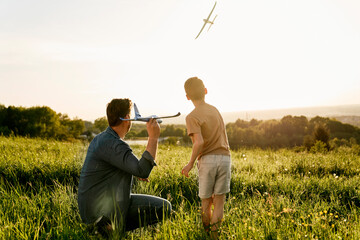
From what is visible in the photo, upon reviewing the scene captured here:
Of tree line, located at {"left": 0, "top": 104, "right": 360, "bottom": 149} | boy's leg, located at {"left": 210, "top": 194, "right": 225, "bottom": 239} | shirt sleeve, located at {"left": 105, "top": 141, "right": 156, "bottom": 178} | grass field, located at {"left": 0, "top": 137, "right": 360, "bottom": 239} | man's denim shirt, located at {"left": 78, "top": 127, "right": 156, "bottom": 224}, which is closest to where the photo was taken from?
shirt sleeve, located at {"left": 105, "top": 141, "right": 156, "bottom": 178}

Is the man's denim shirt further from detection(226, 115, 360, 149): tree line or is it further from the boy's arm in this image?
detection(226, 115, 360, 149): tree line

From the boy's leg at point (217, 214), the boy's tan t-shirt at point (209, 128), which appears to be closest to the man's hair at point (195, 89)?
the boy's tan t-shirt at point (209, 128)

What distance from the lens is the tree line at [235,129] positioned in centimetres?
3145

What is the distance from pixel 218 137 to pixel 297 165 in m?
5.90

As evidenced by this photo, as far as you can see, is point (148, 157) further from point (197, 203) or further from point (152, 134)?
point (197, 203)

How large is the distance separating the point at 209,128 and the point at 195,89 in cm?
50

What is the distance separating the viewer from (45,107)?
33.4 metres

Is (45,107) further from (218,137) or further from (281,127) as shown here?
(218,137)

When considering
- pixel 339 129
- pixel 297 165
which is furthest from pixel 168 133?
pixel 297 165

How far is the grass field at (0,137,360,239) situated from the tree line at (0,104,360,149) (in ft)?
65.4

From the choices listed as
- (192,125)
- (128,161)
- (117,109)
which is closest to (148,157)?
(128,161)

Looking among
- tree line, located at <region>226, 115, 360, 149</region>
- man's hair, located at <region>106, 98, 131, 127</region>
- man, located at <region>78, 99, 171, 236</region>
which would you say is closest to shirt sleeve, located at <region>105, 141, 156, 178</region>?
man, located at <region>78, 99, 171, 236</region>

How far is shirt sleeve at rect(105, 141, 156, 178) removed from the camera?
2891mm

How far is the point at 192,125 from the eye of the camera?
3.49 m
